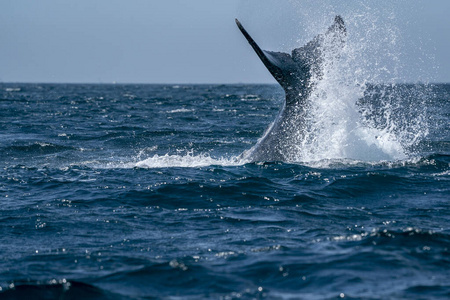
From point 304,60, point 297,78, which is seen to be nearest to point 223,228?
point 297,78

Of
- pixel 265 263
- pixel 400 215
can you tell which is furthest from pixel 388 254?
pixel 400 215

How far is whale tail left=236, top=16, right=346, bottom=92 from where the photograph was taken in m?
12.2

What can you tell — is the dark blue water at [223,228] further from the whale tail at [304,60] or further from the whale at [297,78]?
the whale tail at [304,60]

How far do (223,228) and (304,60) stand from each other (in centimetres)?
499

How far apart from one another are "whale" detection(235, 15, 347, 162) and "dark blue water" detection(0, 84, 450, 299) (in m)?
0.48

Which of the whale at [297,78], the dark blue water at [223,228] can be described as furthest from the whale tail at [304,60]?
the dark blue water at [223,228]

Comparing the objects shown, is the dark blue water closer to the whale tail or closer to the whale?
the whale

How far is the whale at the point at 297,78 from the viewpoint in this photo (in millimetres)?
12242

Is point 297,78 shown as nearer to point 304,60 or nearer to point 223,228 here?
point 304,60

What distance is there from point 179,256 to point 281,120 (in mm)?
5846

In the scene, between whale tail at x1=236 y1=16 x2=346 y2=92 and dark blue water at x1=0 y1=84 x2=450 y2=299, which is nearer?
dark blue water at x1=0 y1=84 x2=450 y2=299

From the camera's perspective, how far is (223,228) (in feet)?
28.6

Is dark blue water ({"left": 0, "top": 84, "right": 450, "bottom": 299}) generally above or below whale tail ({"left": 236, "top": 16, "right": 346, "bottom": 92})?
below

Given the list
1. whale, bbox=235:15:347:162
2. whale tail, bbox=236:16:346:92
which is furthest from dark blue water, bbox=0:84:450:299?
whale tail, bbox=236:16:346:92
